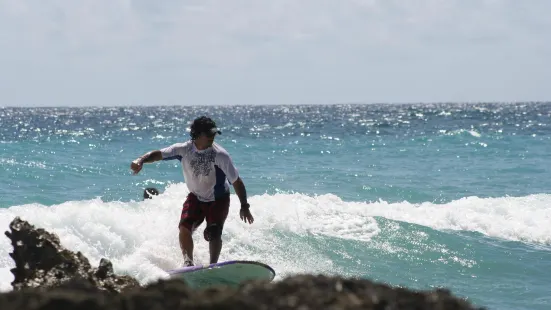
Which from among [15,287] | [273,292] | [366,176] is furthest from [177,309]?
[366,176]

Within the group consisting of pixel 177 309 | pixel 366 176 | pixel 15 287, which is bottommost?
pixel 366 176

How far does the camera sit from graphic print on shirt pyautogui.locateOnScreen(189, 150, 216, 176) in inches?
275

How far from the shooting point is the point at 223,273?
253 inches

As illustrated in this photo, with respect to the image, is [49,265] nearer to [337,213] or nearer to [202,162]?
[202,162]

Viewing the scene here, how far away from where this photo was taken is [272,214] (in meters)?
12.2

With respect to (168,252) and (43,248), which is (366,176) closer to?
(168,252)

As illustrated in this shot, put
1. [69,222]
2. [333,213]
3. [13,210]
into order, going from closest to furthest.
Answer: [69,222] < [13,210] < [333,213]

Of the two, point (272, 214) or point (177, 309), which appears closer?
point (177, 309)

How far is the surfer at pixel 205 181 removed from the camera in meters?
6.91

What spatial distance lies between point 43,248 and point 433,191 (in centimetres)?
1512

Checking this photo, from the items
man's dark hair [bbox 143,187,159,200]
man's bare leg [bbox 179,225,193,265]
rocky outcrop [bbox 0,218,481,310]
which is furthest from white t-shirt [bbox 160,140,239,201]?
man's dark hair [bbox 143,187,159,200]

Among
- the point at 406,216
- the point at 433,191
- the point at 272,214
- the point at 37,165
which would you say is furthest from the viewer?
the point at 37,165

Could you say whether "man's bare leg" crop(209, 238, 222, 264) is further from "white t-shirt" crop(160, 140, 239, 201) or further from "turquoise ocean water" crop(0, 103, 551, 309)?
"turquoise ocean water" crop(0, 103, 551, 309)

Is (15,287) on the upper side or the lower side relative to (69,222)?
upper
